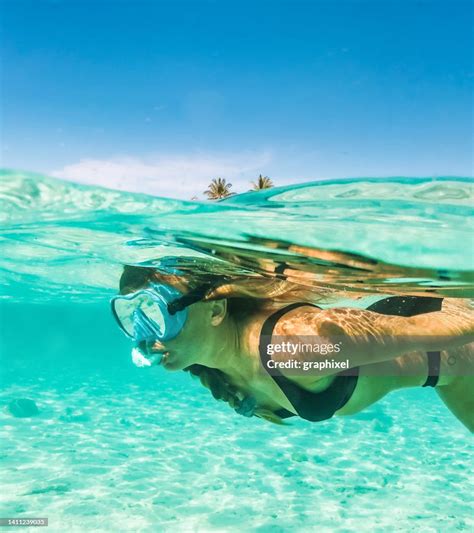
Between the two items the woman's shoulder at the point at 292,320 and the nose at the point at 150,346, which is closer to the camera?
the woman's shoulder at the point at 292,320

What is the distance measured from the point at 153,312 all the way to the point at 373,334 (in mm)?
2394

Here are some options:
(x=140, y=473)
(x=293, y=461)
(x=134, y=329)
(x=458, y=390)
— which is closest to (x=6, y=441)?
(x=140, y=473)

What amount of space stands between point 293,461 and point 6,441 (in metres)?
9.52

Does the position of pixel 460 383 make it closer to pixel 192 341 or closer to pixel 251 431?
pixel 192 341

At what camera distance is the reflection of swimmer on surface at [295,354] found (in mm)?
4262

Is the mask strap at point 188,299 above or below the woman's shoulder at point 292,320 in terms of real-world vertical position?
above

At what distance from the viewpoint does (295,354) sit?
417 centimetres

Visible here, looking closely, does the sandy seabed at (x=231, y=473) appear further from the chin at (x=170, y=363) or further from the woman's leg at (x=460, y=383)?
the chin at (x=170, y=363)

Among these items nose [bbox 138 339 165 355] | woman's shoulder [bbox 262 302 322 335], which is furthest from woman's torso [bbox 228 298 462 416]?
nose [bbox 138 339 165 355]

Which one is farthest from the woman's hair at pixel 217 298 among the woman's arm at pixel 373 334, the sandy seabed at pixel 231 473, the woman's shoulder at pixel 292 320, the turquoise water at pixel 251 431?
the sandy seabed at pixel 231 473

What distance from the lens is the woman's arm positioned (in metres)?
4.15

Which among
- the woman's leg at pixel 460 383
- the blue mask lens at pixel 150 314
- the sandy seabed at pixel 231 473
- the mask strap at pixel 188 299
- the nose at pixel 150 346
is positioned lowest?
the sandy seabed at pixel 231 473

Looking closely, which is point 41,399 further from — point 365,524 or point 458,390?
point 458,390

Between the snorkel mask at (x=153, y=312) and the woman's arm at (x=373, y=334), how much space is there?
1.06m
